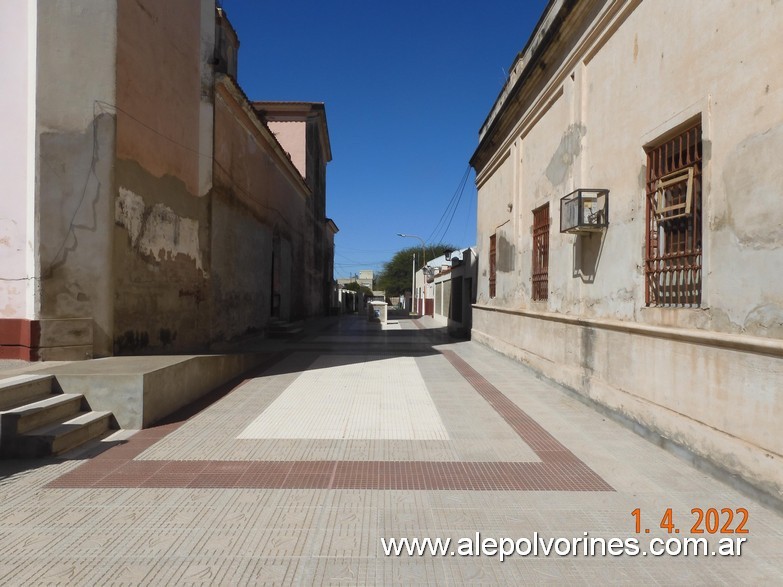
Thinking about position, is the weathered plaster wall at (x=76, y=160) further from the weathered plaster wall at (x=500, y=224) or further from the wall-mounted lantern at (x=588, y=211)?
the weathered plaster wall at (x=500, y=224)

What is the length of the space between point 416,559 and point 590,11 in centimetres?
744

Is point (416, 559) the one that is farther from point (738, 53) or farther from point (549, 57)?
point (549, 57)

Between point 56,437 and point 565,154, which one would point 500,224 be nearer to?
point 565,154

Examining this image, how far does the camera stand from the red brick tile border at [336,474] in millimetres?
3996

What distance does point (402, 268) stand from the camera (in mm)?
68938

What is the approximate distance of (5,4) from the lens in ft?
21.4

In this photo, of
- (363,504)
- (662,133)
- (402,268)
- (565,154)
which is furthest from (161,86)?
(402,268)

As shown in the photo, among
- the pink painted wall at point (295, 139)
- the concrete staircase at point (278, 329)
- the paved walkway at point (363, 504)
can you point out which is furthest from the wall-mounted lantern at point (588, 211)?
the pink painted wall at point (295, 139)

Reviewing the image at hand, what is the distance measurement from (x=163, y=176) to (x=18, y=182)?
207 centimetres

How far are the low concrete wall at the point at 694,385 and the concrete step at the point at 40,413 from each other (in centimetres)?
596

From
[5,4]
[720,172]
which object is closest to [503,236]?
[720,172]

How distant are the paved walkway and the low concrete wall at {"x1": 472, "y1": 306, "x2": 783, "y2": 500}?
26 cm

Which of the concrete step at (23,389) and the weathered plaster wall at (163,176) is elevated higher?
the weathered plaster wall at (163,176)

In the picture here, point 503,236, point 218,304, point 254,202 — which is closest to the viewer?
point 218,304
